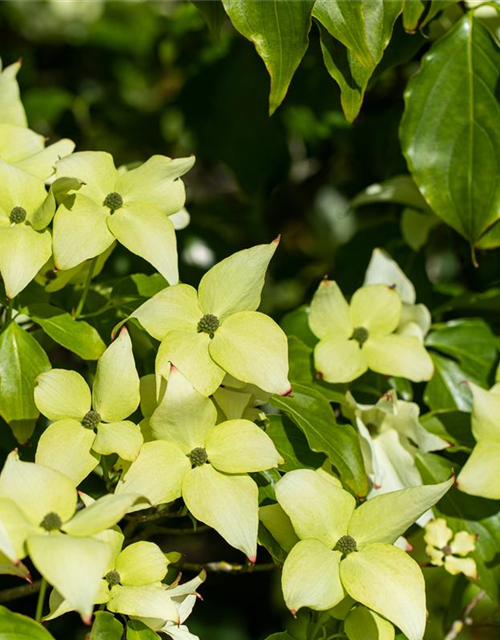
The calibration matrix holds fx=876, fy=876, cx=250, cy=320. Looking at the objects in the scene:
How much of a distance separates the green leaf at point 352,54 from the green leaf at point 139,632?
479 millimetres

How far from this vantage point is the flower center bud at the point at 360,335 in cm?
90

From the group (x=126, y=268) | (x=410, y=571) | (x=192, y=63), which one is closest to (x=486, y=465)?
(x=410, y=571)

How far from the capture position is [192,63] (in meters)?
1.67

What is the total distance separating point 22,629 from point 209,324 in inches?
10.8

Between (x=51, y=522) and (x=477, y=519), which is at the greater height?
(x=51, y=522)

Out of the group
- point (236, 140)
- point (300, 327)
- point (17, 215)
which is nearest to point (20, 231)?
point (17, 215)

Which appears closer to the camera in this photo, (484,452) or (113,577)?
(113,577)

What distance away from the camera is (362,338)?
904 mm

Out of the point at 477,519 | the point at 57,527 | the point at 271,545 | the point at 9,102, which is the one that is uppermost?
the point at 9,102

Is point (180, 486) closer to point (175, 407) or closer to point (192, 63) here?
point (175, 407)

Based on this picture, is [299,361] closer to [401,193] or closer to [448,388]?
[448,388]

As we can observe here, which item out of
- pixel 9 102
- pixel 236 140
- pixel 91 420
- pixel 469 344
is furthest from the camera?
pixel 236 140

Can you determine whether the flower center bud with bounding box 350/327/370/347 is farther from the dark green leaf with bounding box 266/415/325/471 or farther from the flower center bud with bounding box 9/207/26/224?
the flower center bud with bounding box 9/207/26/224

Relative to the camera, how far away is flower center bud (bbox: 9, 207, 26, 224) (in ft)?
2.48
